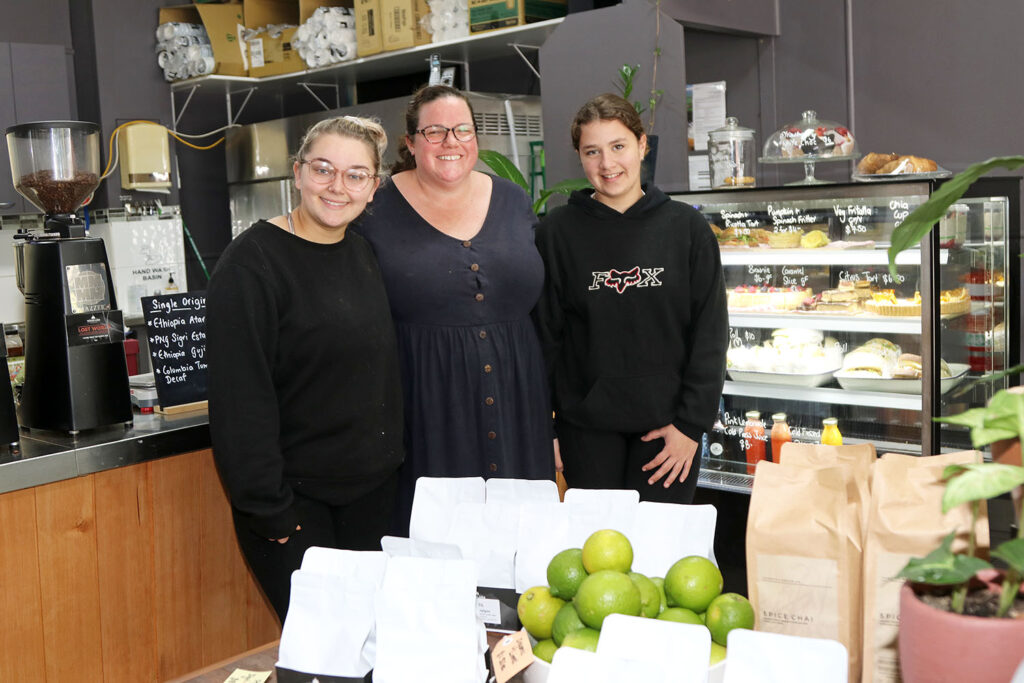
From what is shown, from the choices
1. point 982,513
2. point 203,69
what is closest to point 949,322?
point 982,513

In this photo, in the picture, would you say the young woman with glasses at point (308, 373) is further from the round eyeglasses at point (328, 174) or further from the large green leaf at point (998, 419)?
the large green leaf at point (998, 419)

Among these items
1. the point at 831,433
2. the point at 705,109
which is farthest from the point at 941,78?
the point at 831,433

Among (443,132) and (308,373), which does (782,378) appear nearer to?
(443,132)

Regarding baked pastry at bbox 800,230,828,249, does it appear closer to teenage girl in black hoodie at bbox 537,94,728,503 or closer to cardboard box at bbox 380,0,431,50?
teenage girl in black hoodie at bbox 537,94,728,503

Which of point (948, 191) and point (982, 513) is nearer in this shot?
point (948, 191)

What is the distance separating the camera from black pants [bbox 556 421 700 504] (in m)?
2.64

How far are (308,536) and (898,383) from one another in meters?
2.12

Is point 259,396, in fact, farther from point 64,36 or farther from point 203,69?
point 64,36

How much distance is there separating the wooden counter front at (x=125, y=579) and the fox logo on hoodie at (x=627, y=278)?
3.70ft

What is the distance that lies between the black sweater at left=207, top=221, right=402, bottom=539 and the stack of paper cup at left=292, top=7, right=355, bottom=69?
11.3 feet

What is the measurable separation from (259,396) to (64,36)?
510 cm

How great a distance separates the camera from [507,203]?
8.36ft

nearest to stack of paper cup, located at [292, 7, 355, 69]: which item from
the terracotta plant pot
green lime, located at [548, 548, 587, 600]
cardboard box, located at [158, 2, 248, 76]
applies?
cardboard box, located at [158, 2, 248, 76]

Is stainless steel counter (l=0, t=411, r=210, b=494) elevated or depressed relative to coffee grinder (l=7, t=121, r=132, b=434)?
depressed
